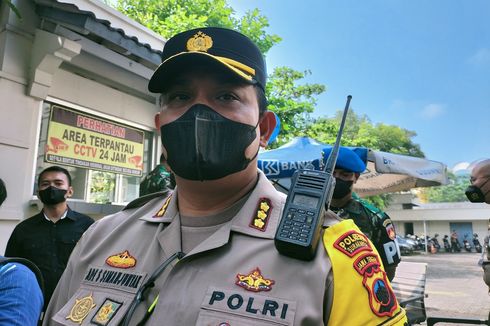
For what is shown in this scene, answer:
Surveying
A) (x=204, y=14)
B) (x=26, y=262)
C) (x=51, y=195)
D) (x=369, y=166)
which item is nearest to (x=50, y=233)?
(x=51, y=195)

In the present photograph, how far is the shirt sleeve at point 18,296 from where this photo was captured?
4.99ft

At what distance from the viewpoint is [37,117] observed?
4.11 metres

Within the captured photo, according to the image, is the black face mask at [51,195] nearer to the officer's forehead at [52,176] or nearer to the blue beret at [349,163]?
the officer's forehead at [52,176]

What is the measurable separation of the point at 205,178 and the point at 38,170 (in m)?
3.83

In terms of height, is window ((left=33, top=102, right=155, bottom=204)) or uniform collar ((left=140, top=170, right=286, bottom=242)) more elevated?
window ((left=33, top=102, right=155, bottom=204))

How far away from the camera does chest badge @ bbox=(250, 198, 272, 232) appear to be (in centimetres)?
109

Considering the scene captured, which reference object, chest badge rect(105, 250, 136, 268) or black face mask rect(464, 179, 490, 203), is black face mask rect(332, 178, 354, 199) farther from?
chest badge rect(105, 250, 136, 268)

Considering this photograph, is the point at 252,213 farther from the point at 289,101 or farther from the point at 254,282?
the point at 289,101

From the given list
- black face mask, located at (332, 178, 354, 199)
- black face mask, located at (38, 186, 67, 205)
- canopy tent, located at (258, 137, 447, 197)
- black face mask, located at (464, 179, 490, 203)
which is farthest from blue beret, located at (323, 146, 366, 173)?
black face mask, located at (38, 186, 67, 205)

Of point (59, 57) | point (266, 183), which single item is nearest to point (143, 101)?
point (59, 57)

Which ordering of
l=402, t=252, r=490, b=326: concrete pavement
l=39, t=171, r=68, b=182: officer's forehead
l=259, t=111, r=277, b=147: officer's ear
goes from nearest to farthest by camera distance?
l=259, t=111, r=277, b=147: officer's ear, l=39, t=171, r=68, b=182: officer's forehead, l=402, t=252, r=490, b=326: concrete pavement

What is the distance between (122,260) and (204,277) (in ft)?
1.06

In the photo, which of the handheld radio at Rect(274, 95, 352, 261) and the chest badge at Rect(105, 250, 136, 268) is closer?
the handheld radio at Rect(274, 95, 352, 261)

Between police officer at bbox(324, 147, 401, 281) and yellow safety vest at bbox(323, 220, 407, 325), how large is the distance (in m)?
1.99
